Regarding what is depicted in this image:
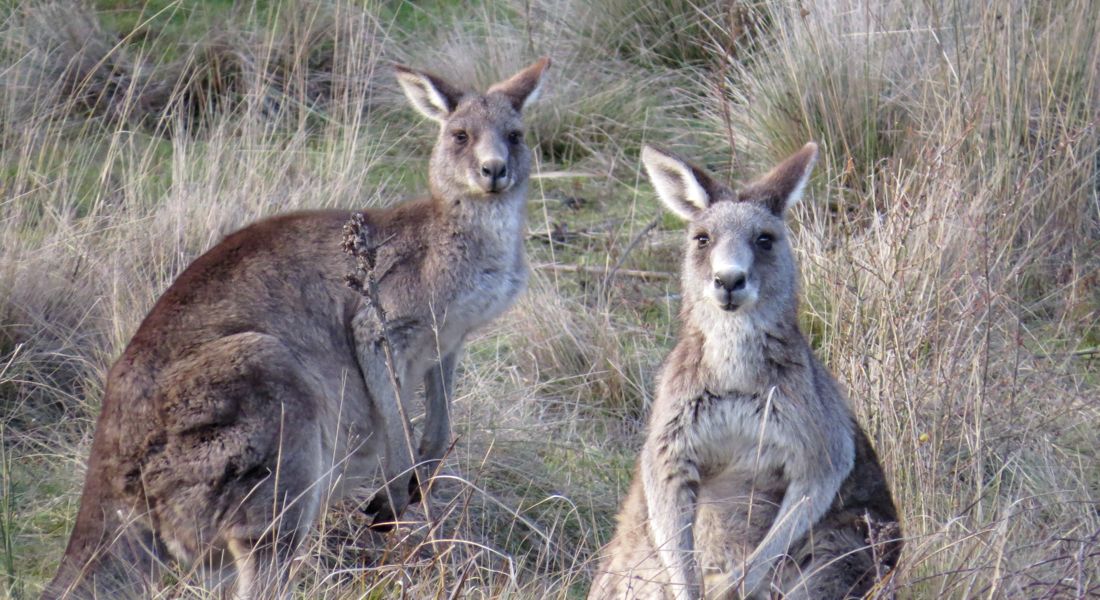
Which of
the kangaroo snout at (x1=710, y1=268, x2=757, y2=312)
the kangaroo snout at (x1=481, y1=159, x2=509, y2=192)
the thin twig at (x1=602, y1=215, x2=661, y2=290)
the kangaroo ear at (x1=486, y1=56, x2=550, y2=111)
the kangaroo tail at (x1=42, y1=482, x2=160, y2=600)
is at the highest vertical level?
the kangaroo ear at (x1=486, y1=56, x2=550, y2=111)

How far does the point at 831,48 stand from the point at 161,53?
416 centimetres

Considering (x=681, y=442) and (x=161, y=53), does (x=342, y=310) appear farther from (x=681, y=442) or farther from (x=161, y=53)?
(x=161, y=53)

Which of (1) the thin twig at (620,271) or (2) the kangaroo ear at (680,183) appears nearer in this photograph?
(2) the kangaroo ear at (680,183)

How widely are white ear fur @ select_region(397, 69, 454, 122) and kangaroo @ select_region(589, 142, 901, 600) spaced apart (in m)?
1.72

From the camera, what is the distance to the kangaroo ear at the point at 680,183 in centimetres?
430

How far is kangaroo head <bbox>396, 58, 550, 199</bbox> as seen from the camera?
533 centimetres

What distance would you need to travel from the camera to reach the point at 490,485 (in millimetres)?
5516

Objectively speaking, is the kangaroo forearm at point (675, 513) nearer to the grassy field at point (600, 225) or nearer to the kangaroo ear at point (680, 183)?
the grassy field at point (600, 225)

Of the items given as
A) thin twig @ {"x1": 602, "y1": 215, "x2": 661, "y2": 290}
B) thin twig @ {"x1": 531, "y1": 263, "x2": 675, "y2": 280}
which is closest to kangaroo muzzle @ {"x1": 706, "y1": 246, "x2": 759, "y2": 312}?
thin twig @ {"x1": 602, "y1": 215, "x2": 661, "y2": 290}

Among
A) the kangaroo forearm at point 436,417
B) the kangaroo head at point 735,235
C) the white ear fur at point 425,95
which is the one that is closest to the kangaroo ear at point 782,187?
the kangaroo head at point 735,235

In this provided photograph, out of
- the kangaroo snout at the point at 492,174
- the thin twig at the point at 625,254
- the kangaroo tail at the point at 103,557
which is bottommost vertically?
the thin twig at the point at 625,254

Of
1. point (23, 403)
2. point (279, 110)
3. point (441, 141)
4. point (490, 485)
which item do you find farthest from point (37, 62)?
point (490, 485)

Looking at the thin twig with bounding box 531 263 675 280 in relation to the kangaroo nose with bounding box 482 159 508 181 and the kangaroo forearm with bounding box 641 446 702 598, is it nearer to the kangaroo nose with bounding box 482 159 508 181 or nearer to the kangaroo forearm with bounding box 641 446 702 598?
the kangaroo nose with bounding box 482 159 508 181

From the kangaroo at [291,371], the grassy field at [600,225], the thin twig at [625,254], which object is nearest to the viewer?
the kangaroo at [291,371]
